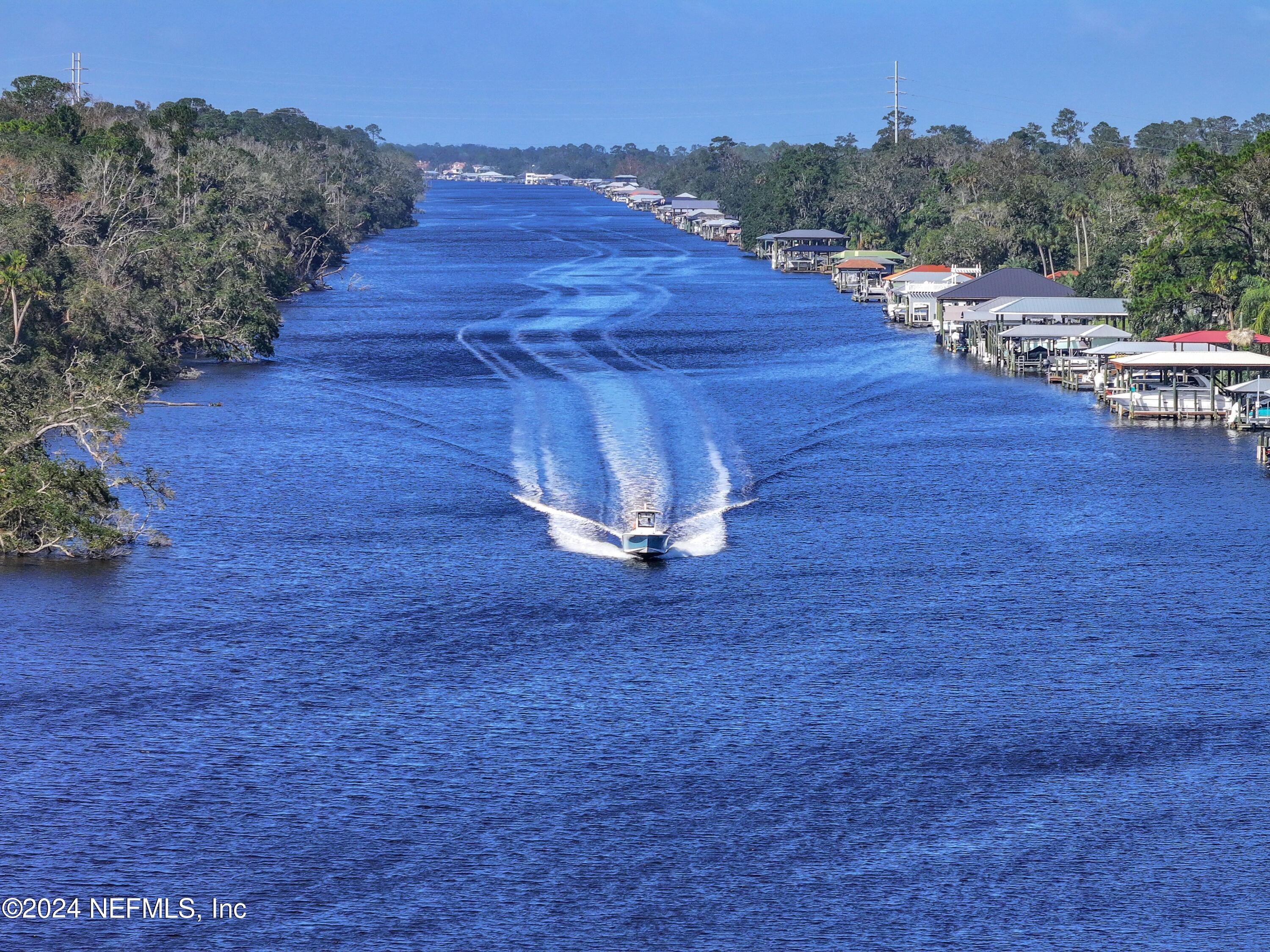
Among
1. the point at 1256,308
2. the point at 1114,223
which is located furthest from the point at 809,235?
the point at 1256,308

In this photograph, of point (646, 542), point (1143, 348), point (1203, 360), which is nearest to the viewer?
point (646, 542)

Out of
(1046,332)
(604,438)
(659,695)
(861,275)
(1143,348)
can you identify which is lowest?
(659,695)

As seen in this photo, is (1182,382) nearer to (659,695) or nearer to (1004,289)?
(1004,289)

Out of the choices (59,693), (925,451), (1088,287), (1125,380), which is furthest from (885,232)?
(59,693)

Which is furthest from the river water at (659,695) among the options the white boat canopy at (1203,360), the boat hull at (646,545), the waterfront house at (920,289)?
the waterfront house at (920,289)

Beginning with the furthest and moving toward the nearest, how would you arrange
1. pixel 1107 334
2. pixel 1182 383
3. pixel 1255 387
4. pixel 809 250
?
pixel 809 250
pixel 1107 334
pixel 1182 383
pixel 1255 387

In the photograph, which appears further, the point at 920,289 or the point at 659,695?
the point at 920,289

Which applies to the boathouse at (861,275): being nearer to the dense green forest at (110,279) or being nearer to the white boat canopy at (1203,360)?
the dense green forest at (110,279)

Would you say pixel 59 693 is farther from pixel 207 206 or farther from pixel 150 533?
pixel 207 206
